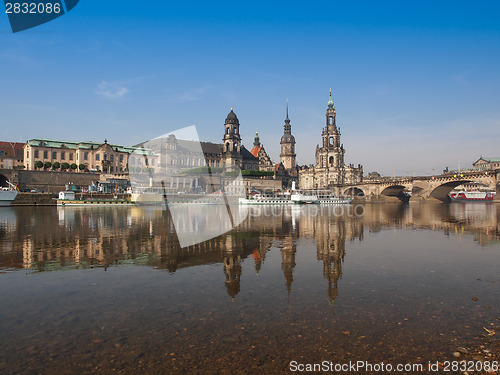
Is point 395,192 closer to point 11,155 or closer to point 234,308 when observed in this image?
point 234,308

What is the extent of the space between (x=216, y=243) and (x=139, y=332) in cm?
1242

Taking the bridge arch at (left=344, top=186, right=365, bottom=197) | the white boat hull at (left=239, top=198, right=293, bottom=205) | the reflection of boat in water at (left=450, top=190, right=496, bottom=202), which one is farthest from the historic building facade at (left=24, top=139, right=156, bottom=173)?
the reflection of boat in water at (left=450, top=190, right=496, bottom=202)

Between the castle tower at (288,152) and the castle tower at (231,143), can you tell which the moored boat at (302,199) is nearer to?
the castle tower at (231,143)

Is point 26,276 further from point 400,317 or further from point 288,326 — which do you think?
point 400,317

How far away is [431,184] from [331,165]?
173ft

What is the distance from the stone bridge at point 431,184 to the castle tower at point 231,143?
4559 centimetres

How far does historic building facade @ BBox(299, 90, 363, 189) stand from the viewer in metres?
151

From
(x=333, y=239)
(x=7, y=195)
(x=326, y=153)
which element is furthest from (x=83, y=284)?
(x=326, y=153)

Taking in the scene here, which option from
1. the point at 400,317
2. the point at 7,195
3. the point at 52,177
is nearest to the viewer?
the point at 400,317

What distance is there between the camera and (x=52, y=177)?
92.3m

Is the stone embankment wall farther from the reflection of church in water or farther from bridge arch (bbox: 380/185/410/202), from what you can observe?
bridge arch (bbox: 380/185/410/202)

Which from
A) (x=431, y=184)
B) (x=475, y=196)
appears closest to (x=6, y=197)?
(x=431, y=184)

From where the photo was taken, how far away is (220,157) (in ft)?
473

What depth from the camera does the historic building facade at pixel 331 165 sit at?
15107 centimetres
